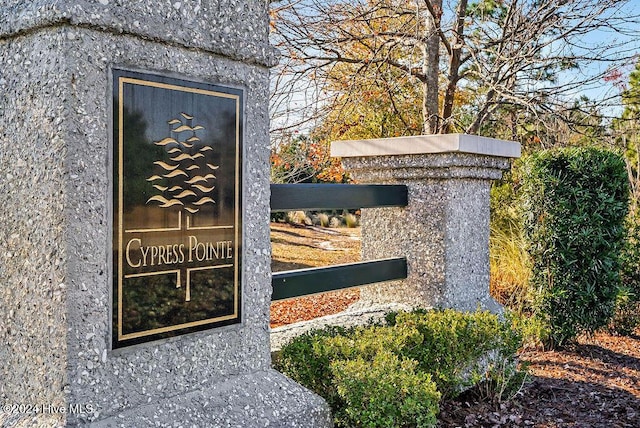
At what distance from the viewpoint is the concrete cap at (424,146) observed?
4.05 metres

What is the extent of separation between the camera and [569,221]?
17.2 ft

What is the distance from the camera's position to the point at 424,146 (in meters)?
4.14

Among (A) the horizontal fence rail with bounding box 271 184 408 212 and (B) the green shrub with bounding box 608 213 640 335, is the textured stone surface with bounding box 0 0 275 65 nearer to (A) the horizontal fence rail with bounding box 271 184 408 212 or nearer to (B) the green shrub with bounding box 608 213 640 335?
(A) the horizontal fence rail with bounding box 271 184 408 212

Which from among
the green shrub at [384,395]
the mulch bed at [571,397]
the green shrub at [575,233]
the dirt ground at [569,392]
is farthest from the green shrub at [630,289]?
the green shrub at [384,395]

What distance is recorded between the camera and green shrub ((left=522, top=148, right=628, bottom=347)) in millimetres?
5254

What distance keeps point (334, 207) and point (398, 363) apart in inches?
47.8

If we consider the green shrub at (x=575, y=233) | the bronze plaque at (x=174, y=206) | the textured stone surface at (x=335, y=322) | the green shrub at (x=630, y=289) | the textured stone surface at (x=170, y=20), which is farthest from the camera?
the green shrub at (x=630, y=289)

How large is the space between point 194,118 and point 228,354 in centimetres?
101

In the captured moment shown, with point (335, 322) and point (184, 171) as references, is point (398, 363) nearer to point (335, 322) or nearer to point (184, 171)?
point (335, 322)

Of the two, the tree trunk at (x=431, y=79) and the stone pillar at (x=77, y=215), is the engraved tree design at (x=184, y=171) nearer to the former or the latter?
the stone pillar at (x=77, y=215)

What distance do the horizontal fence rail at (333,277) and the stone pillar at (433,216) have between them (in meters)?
0.18

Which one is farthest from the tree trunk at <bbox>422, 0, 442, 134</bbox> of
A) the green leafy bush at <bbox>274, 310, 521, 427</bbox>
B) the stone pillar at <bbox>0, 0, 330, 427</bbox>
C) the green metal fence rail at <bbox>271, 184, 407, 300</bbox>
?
the stone pillar at <bbox>0, 0, 330, 427</bbox>

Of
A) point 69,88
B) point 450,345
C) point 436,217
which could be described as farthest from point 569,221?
point 69,88

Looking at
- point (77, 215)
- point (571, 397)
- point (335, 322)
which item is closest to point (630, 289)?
point (571, 397)
